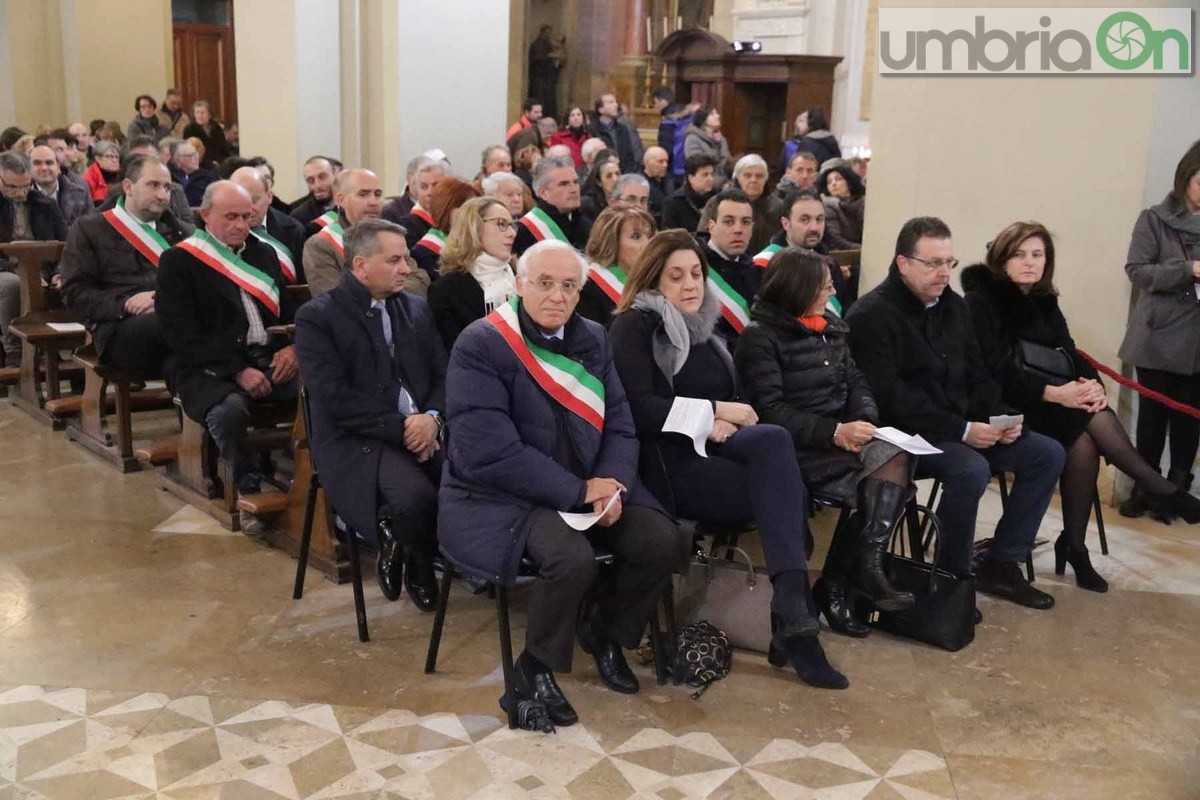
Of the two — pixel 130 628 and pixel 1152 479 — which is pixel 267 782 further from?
pixel 1152 479

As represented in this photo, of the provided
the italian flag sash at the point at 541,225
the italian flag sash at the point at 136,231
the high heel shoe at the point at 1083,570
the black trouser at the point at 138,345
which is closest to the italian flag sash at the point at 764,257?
the italian flag sash at the point at 541,225

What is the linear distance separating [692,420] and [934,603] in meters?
0.99

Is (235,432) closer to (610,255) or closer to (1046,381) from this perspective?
(610,255)

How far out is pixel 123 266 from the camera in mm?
5535

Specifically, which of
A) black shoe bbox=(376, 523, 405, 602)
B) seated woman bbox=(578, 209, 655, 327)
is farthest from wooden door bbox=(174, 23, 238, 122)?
black shoe bbox=(376, 523, 405, 602)

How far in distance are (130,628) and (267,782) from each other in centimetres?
110

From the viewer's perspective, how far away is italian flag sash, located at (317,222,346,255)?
538cm

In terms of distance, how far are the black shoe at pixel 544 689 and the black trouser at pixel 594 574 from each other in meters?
0.05

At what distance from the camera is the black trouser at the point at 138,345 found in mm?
5250

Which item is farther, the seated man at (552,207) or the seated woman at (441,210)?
the seated man at (552,207)

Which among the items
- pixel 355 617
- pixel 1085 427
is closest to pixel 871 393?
pixel 1085 427

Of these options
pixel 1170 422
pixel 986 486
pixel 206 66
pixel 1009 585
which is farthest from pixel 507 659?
pixel 206 66

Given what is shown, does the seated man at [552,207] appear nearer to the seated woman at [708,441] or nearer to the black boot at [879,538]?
the seated woman at [708,441]

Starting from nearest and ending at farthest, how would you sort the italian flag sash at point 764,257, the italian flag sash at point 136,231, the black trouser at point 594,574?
the black trouser at point 594,574 < the italian flag sash at point 764,257 < the italian flag sash at point 136,231
